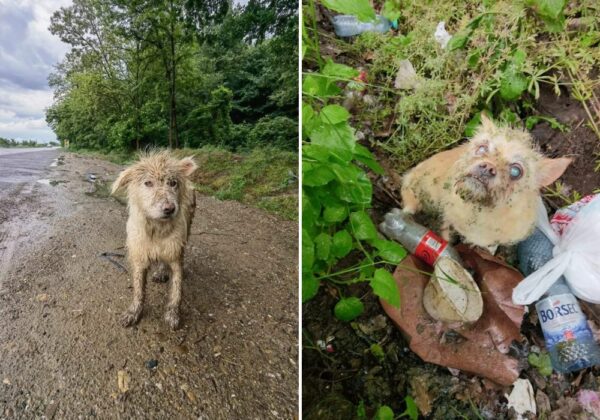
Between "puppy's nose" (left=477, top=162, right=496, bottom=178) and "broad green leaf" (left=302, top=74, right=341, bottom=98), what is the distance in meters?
0.36

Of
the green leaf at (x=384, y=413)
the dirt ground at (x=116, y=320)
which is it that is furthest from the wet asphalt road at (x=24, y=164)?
the green leaf at (x=384, y=413)

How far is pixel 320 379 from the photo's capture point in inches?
41.2

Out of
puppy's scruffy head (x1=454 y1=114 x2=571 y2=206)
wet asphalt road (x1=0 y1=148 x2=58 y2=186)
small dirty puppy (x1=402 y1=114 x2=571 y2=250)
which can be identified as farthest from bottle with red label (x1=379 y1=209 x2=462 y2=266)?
wet asphalt road (x1=0 y1=148 x2=58 y2=186)

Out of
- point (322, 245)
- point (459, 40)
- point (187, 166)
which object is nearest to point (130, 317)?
point (187, 166)

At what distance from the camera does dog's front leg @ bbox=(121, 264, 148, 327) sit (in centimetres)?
73

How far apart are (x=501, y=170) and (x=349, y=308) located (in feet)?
1.51

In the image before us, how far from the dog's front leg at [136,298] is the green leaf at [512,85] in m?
0.94

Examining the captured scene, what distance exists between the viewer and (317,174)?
825 mm

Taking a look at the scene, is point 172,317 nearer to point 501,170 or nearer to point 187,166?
point 187,166

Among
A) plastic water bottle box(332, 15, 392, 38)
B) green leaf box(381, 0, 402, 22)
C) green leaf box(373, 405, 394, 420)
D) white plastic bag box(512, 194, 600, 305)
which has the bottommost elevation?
green leaf box(373, 405, 394, 420)

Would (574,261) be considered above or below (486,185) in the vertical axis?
below

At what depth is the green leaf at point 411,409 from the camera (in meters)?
1.02

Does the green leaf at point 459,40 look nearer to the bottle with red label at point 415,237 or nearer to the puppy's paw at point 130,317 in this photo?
the bottle with red label at point 415,237

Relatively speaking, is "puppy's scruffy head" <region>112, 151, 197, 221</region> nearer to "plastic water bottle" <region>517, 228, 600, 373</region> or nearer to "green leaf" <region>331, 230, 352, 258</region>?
"green leaf" <region>331, 230, 352, 258</region>
